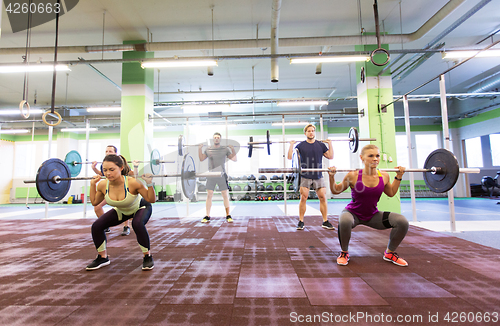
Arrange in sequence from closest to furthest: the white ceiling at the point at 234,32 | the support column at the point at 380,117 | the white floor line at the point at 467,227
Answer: the white floor line at the point at 467,227 < the white ceiling at the point at 234,32 < the support column at the point at 380,117

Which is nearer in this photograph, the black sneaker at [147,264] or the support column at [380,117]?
the black sneaker at [147,264]

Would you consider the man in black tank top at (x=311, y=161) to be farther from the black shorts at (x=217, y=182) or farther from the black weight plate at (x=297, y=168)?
the black shorts at (x=217, y=182)

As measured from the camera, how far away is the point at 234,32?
504 cm

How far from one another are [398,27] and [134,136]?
624cm

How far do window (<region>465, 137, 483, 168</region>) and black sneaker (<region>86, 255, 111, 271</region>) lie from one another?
12.3 m

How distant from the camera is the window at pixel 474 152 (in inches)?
356

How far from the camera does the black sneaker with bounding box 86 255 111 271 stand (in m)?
1.89

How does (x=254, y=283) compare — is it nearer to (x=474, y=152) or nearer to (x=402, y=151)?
(x=402, y=151)

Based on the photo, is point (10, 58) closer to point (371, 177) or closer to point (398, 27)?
point (371, 177)

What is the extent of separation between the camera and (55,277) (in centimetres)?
175

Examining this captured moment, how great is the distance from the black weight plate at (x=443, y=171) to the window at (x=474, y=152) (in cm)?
962

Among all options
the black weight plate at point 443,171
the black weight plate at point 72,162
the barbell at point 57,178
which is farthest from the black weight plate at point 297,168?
the black weight plate at point 72,162

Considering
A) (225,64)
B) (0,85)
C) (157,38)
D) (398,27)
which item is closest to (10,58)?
(0,85)

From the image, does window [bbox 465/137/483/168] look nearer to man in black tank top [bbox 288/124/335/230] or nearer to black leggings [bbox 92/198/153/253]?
man in black tank top [bbox 288/124/335/230]
